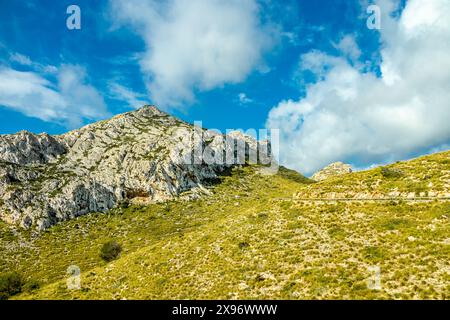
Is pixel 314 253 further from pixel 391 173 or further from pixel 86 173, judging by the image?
pixel 86 173

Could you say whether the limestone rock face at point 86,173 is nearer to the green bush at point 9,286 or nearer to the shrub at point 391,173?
the green bush at point 9,286

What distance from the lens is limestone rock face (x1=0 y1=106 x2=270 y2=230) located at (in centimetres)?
12531

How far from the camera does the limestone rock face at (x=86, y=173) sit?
125 meters

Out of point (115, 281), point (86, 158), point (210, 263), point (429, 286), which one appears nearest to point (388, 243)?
point (429, 286)

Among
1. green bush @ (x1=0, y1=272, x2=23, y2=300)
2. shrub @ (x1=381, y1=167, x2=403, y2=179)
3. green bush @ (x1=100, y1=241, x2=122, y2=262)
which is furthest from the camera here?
green bush @ (x1=100, y1=241, x2=122, y2=262)

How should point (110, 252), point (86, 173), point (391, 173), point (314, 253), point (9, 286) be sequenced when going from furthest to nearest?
point (86, 173) < point (110, 252) < point (9, 286) < point (391, 173) < point (314, 253)

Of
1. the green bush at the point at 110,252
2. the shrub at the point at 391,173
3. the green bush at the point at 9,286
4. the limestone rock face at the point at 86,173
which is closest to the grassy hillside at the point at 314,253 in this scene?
the shrub at the point at 391,173

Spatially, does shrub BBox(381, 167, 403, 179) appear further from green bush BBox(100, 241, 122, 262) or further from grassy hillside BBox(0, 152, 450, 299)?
green bush BBox(100, 241, 122, 262)

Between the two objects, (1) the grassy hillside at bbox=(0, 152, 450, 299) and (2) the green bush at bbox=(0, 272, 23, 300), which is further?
(2) the green bush at bbox=(0, 272, 23, 300)

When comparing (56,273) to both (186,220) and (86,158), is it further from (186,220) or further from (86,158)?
(86,158)

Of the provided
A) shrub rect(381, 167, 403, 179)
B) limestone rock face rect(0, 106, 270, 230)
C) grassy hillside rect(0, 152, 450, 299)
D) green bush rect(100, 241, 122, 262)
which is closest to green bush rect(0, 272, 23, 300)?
grassy hillside rect(0, 152, 450, 299)

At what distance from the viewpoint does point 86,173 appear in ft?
506

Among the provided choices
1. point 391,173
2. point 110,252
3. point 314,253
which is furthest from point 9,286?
point 391,173

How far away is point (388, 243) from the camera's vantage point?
34031 mm
